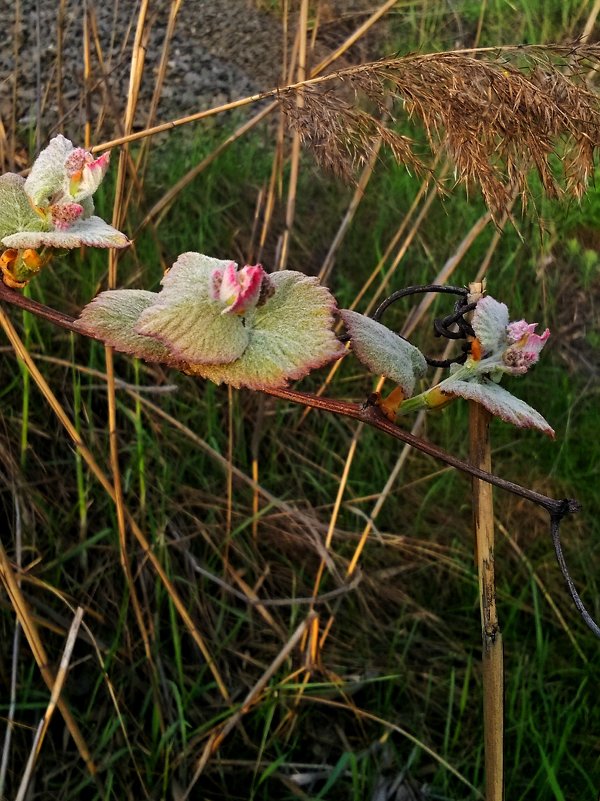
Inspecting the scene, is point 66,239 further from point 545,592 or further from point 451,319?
point 545,592

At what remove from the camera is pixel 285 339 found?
30 centimetres

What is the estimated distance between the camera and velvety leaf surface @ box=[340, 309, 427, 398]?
285mm

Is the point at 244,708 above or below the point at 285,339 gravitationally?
below

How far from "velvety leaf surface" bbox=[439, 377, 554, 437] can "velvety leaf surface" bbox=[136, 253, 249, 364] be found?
0.24 feet

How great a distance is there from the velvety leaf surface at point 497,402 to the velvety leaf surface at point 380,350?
0.01 metres

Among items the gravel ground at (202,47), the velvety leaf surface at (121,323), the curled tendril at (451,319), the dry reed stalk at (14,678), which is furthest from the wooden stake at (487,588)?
the gravel ground at (202,47)

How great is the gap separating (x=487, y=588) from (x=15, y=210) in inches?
9.5

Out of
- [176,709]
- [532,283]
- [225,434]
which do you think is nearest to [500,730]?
[176,709]

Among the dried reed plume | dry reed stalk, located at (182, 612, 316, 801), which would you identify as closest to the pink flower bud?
the dried reed plume

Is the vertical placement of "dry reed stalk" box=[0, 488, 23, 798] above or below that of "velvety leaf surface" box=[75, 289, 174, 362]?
below

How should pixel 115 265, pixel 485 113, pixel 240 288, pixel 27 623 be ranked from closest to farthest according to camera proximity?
pixel 240 288 → pixel 485 113 → pixel 27 623 → pixel 115 265

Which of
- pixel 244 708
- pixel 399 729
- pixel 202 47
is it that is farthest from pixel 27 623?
pixel 202 47

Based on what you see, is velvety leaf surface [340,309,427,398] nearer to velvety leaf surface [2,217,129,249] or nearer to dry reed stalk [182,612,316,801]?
velvety leaf surface [2,217,129,249]

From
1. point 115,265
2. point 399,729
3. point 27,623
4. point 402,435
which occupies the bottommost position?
point 399,729
